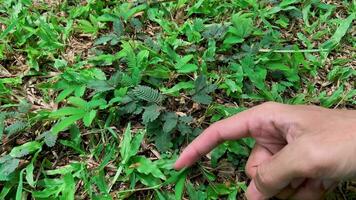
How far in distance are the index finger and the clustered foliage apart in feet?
0.40

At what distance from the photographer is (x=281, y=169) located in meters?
1.62

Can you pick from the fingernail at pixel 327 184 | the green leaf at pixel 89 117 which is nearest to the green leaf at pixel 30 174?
the green leaf at pixel 89 117

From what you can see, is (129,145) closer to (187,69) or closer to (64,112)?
(64,112)

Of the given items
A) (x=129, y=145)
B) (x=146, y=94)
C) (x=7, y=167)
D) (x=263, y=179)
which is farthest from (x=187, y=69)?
(x=7, y=167)

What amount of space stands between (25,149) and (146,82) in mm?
615

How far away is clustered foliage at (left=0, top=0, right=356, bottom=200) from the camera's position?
2111 mm

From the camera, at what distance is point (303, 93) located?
2.41 meters

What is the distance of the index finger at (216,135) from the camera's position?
190 cm

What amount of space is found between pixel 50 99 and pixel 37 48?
314 millimetres

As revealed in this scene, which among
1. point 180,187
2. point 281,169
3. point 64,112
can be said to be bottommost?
point 180,187

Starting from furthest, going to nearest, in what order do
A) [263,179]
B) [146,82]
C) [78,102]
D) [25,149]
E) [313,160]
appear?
[146,82] < [78,102] < [25,149] < [263,179] < [313,160]

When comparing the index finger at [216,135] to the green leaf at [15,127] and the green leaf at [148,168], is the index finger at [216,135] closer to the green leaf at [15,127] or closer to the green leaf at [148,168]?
the green leaf at [148,168]

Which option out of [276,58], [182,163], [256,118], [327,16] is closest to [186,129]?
[182,163]

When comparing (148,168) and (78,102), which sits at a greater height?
(78,102)
